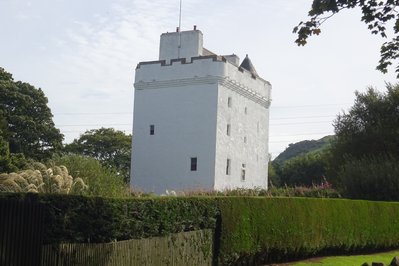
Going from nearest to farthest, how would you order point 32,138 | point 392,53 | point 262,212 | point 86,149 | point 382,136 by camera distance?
point 392,53 → point 262,212 → point 382,136 → point 32,138 → point 86,149

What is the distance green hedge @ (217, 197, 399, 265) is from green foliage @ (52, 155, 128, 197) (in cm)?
422

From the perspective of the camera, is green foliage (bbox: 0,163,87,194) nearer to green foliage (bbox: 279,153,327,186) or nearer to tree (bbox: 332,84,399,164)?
tree (bbox: 332,84,399,164)

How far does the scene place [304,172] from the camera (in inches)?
2992

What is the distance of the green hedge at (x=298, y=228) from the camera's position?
16.6m

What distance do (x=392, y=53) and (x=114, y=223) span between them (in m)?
6.75

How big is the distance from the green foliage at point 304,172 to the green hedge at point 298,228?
1859 inches

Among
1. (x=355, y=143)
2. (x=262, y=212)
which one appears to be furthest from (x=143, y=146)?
(x=262, y=212)

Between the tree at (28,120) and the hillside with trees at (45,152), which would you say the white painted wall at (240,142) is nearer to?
the hillside with trees at (45,152)

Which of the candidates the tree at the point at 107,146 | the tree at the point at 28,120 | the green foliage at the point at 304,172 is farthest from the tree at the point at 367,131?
the tree at the point at 107,146

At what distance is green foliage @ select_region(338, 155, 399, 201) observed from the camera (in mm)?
33625

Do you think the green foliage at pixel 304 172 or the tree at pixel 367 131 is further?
the green foliage at pixel 304 172

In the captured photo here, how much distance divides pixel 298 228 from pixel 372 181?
1569 cm

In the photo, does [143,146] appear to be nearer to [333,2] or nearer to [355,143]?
[355,143]

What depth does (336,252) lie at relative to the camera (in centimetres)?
2273
